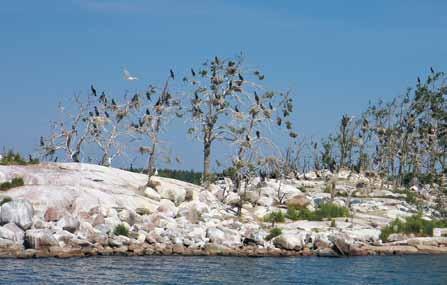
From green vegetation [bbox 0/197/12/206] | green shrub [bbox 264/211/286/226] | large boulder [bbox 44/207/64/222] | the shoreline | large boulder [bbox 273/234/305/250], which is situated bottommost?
the shoreline

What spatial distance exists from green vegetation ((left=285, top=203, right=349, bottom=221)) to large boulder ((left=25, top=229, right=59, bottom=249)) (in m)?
19.7

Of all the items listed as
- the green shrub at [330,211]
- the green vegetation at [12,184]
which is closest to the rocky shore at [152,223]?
the green vegetation at [12,184]

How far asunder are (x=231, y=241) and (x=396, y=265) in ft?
28.1

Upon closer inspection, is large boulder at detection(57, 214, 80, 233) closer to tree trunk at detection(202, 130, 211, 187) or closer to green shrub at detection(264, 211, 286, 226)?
green shrub at detection(264, 211, 286, 226)

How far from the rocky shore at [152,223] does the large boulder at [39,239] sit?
1.8 inches

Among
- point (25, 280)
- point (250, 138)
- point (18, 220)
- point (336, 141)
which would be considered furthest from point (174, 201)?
point (336, 141)

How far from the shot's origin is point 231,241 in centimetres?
4322

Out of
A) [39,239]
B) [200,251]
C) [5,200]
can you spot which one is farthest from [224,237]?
[5,200]

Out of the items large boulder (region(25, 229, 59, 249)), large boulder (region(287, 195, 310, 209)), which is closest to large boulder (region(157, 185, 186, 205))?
large boulder (region(287, 195, 310, 209))

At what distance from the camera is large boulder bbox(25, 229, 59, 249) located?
37.4m

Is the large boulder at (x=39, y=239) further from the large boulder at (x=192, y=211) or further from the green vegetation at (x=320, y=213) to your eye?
the green vegetation at (x=320, y=213)

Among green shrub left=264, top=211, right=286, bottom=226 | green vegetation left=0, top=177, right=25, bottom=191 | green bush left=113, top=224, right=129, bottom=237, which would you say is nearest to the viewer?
green bush left=113, top=224, right=129, bottom=237

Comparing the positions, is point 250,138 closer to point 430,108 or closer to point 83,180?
point 83,180

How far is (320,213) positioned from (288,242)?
38.8ft
